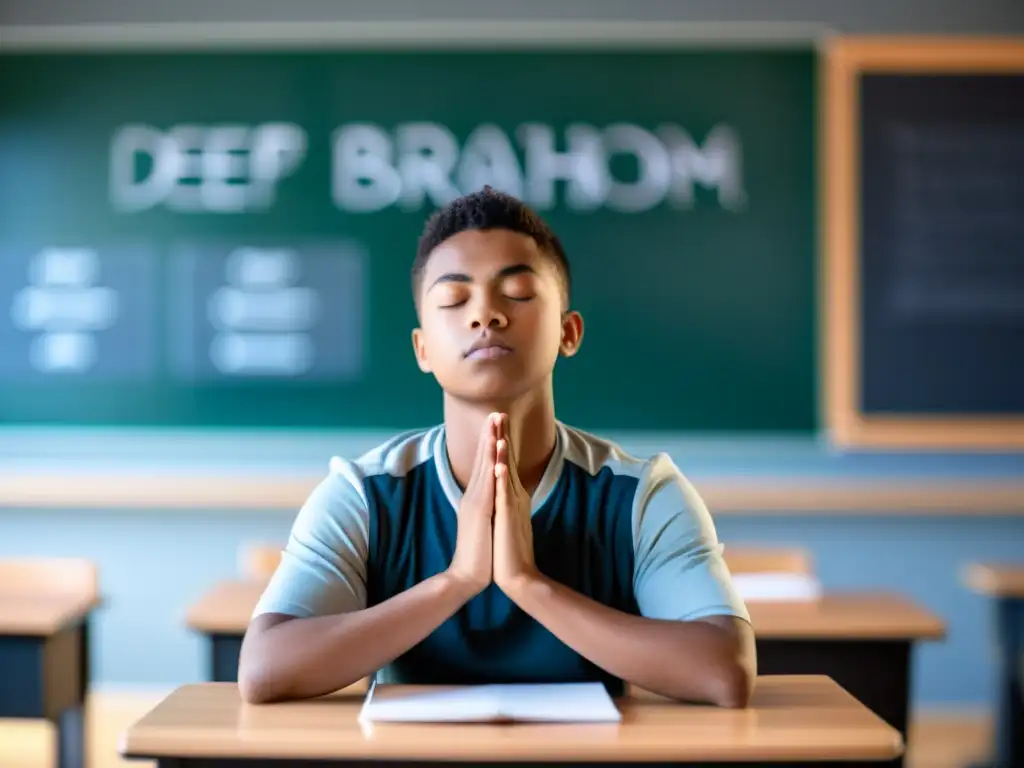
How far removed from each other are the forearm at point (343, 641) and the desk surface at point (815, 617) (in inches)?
45.2

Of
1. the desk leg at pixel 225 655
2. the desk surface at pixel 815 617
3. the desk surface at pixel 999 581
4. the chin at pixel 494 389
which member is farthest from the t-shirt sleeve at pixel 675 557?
the desk surface at pixel 999 581

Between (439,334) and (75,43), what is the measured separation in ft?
10.1

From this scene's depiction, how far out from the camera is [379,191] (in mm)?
3934

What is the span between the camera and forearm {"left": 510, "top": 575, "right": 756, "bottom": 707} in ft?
4.33

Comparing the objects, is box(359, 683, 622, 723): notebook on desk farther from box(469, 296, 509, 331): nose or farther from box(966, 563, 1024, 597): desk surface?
box(966, 563, 1024, 597): desk surface

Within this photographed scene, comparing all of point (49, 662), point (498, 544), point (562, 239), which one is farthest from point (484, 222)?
point (562, 239)

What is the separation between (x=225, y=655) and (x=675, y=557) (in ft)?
4.79

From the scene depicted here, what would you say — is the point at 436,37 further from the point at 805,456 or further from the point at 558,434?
the point at 558,434

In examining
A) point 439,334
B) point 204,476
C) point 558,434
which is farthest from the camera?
point 204,476

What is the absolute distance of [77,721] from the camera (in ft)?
9.50

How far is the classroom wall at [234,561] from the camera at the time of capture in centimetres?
394

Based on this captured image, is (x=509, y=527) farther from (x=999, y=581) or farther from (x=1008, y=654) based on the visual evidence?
(x=1008, y=654)

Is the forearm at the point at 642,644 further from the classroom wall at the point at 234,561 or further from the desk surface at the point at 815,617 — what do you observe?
the classroom wall at the point at 234,561

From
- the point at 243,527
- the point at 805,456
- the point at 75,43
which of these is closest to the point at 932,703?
the point at 805,456
